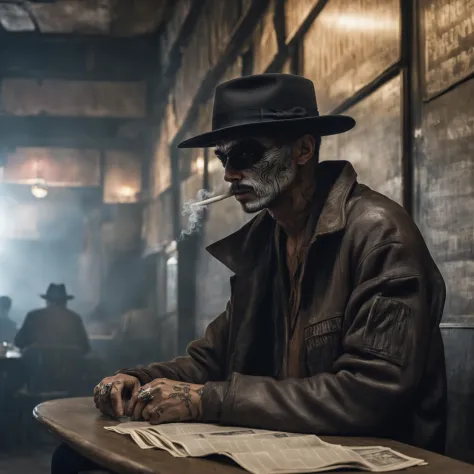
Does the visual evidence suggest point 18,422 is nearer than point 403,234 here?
No

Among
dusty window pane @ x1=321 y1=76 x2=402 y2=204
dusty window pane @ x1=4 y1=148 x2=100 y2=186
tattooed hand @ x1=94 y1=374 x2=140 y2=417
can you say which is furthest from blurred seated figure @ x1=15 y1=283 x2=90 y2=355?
tattooed hand @ x1=94 y1=374 x2=140 y2=417

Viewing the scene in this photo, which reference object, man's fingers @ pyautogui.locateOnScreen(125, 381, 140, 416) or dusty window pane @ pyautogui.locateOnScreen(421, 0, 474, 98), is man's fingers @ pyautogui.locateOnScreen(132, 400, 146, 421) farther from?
dusty window pane @ pyautogui.locateOnScreen(421, 0, 474, 98)

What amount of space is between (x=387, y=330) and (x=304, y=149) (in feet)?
2.77

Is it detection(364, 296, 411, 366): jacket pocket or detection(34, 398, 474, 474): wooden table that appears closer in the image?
detection(34, 398, 474, 474): wooden table

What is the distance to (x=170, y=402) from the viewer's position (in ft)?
6.77

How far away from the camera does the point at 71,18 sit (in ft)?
38.1

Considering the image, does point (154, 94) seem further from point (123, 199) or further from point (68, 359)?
point (68, 359)

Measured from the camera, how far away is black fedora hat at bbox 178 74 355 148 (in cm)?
238

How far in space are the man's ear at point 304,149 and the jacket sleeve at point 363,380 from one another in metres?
0.62

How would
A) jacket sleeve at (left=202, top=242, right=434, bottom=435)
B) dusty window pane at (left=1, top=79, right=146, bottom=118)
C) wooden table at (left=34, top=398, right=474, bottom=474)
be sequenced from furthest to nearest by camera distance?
dusty window pane at (left=1, top=79, right=146, bottom=118), jacket sleeve at (left=202, top=242, right=434, bottom=435), wooden table at (left=34, top=398, right=474, bottom=474)

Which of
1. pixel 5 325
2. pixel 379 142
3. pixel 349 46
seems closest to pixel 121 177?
pixel 5 325

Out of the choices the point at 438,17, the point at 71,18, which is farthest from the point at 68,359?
the point at 438,17

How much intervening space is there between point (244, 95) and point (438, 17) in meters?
1.16

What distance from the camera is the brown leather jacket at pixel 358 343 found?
191cm
